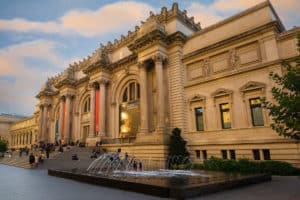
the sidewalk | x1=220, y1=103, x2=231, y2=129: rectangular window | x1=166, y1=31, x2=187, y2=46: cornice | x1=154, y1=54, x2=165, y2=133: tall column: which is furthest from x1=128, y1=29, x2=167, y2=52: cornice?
the sidewalk

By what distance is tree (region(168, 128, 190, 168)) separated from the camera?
20547 millimetres

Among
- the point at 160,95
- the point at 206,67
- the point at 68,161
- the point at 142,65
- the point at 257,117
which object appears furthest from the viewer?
the point at 142,65

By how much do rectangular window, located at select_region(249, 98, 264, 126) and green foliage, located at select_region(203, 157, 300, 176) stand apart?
162 inches

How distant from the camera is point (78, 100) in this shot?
39781 mm

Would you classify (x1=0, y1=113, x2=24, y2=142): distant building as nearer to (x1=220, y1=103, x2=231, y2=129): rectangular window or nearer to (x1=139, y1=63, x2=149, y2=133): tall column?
(x1=139, y1=63, x2=149, y2=133): tall column

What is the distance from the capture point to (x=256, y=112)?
61.9ft

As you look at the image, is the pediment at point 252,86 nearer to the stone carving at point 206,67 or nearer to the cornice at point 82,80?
the stone carving at point 206,67

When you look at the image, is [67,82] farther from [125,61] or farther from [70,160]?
[70,160]

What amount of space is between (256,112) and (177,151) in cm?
799

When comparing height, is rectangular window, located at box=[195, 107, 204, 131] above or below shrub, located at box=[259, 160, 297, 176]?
above

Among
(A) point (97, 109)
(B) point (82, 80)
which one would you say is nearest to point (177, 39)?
(A) point (97, 109)

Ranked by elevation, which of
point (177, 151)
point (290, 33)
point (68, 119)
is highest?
point (290, 33)

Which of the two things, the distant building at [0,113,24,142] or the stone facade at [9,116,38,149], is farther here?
the distant building at [0,113,24,142]

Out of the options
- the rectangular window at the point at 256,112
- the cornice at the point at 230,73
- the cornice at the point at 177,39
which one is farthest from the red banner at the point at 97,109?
the rectangular window at the point at 256,112
